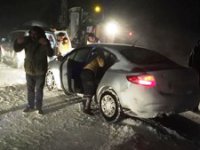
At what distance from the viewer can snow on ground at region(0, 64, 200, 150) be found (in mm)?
6156

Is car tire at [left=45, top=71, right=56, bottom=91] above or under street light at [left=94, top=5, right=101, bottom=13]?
under

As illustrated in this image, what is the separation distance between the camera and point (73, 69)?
8.73 meters

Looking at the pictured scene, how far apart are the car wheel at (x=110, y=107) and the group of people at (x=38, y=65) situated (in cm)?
43

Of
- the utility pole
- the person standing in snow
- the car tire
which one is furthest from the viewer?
the utility pole

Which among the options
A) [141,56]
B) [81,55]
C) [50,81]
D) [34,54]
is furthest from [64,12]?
[141,56]

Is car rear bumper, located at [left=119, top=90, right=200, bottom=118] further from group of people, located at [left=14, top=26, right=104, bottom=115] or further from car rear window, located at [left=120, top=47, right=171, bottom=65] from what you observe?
group of people, located at [left=14, top=26, right=104, bottom=115]

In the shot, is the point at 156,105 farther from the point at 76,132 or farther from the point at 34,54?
the point at 34,54

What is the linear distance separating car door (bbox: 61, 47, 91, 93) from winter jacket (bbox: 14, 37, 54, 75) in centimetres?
108

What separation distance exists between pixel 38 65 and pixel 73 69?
1235 millimetres

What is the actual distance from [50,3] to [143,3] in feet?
39.9

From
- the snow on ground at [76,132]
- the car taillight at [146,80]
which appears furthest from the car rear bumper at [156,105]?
the snow on ground at [76,132]

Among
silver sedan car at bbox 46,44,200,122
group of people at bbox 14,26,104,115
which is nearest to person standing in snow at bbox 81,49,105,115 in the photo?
group of people at bbox 14,26,104,115

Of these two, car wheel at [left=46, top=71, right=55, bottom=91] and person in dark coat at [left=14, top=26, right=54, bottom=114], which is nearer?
person in dark coat at [left=14, top=26, right=54, bottom=114]

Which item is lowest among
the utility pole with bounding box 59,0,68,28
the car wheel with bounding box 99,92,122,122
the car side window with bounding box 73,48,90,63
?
the car wheel with bounding box 99,92,122,122
